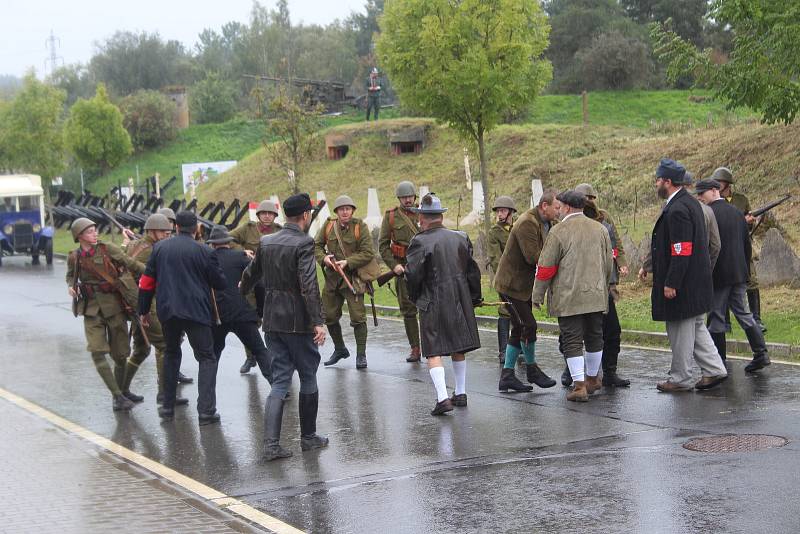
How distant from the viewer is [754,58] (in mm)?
18531

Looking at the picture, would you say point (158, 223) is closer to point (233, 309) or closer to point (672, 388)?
point (233, 309)

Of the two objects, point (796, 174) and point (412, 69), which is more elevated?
point (412, 69)

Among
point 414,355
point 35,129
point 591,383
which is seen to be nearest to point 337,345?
point 414,355

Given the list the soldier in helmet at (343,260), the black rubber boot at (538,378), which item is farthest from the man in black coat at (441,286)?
the soldier in helmet at (343,260)

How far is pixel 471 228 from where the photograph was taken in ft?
90.2

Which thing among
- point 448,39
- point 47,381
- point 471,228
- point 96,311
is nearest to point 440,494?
point 96,311

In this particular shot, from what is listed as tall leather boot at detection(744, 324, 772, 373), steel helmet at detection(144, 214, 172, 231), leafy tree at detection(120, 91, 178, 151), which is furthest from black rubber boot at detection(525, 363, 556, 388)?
leafy tree at detection(120, 91, 178, 151)

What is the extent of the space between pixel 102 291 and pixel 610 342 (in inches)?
192

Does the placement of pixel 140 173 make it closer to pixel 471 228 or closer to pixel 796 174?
pixel 471 228

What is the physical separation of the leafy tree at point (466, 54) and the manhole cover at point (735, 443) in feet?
46.9

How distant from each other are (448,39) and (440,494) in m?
15.8

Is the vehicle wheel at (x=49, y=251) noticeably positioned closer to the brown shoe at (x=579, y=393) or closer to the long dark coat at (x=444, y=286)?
the long dark coat at (x=444, y=286)

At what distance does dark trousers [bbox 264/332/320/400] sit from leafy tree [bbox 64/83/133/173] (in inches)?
1490

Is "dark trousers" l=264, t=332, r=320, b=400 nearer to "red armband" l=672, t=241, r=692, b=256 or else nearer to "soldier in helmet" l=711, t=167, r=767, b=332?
"red armband" l=672, t=241, r=692, b=256
